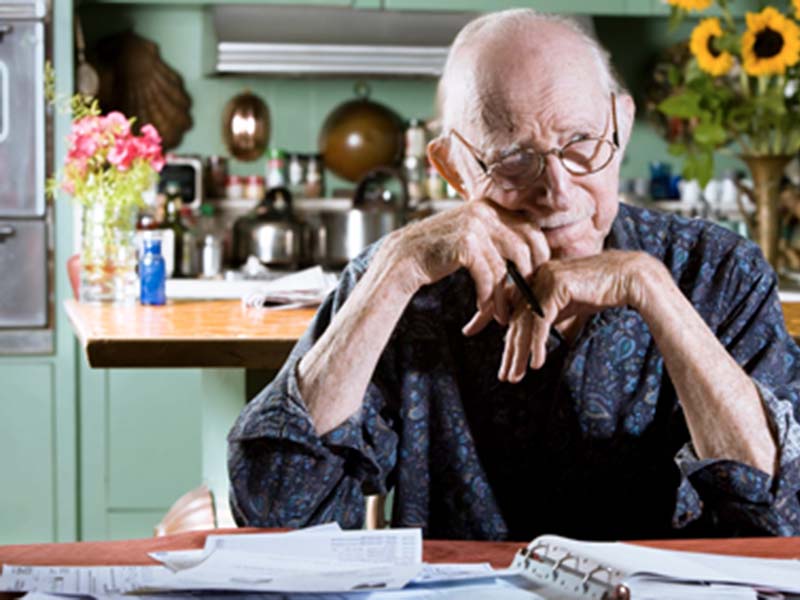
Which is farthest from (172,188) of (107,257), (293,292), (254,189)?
(293,292)

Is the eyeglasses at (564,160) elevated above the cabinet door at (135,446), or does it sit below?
above

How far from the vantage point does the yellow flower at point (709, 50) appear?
345 cm

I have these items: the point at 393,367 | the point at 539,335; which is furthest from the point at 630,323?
the point at 393,367

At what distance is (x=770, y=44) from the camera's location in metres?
3.37

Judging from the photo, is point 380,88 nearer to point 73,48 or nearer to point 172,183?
point 172,183

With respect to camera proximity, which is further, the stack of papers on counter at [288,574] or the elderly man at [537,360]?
the elderly man at [537,360]

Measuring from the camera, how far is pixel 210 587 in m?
0.83

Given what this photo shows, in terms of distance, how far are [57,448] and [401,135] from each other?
160 centimetres

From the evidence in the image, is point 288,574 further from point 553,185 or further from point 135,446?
point 135,446

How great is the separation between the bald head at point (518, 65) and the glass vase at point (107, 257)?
1.30 m

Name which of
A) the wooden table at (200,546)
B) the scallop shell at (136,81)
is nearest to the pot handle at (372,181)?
the scallop shell at (136,81)

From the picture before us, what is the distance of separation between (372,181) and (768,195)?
134cm

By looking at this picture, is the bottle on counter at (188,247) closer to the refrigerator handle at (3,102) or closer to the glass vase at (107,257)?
the refrigerator handle at (3,102)

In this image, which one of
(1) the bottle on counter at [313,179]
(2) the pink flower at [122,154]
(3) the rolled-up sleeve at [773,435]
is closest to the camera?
(3) the rolled-up sleeve at [773,435]
